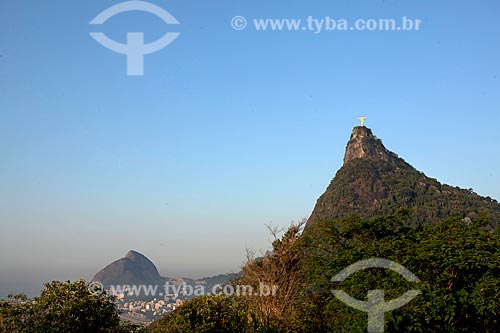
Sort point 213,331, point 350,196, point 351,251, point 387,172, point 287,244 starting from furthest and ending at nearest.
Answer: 1. point 387,172
2. point 350,196
3. point 287,244
4. point 213,331
5. point 351,251

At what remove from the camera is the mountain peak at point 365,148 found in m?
120

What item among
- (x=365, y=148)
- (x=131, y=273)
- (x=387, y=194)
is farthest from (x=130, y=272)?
(x=387, y=194)

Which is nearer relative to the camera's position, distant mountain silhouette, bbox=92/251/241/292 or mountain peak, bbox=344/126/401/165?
mountain peak, bbox=344/126/401/165

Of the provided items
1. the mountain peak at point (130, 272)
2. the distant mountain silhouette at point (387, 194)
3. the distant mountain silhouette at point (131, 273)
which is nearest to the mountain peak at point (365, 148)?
the distant mountain silhouette at point (387, 194)

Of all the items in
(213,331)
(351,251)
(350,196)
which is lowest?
(213,331)

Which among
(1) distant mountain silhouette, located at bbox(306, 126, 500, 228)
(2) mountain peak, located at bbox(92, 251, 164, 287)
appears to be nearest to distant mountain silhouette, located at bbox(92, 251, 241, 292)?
(2) mountain peak, located at bbox(92, 251, 164, 287)

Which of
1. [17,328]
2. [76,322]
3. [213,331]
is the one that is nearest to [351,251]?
[213,331]

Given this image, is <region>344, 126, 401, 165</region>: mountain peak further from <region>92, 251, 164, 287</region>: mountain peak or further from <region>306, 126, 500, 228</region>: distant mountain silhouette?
<region>92, 251, 164, 287</region>: mountain peak

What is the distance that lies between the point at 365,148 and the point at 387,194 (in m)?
20.7

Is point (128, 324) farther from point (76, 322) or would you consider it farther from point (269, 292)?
point (269, 292)

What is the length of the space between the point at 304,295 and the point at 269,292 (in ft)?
3.94

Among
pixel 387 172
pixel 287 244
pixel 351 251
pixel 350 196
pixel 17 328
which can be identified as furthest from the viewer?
pixel 387 172

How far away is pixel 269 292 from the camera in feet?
62.7

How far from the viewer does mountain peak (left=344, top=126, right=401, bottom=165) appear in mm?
120250
